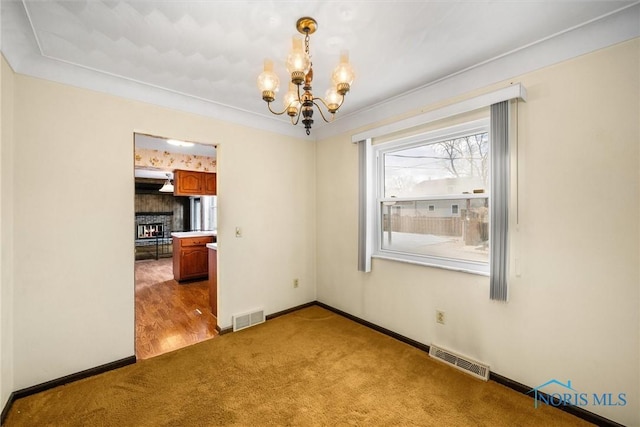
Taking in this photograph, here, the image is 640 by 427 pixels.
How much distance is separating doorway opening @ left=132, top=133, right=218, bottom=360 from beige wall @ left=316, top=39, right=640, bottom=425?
9.34ft

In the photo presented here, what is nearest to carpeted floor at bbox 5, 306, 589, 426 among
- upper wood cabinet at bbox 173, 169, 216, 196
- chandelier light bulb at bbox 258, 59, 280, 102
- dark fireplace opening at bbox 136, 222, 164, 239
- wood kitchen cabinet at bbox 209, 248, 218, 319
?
wood kitchen cabinet at bbox 209, 248, 218, 319

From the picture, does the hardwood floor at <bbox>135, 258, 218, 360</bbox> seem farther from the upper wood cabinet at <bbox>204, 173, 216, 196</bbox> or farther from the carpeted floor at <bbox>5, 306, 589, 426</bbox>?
the upper wood cabinet at <bbox>204, 173, 216, 196</bbox>

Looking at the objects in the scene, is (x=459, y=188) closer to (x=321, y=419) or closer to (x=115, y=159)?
(x=321, y=419)

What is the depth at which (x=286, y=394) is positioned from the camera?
6.53 ft

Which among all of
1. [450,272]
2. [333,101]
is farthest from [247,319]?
[333,101]

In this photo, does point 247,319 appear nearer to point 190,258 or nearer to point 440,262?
point 440,262

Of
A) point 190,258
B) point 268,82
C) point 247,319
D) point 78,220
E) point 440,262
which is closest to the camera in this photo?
point 268,82

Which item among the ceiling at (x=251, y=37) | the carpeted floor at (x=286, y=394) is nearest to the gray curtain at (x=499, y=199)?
the ceiling at (x=251, y=37)

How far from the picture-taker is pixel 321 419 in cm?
175

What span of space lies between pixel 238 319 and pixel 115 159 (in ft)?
6.69

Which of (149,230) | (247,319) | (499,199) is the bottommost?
(247,319)

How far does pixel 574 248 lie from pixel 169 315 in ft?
14.0

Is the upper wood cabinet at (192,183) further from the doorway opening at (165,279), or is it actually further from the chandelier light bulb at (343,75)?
the chandelier light bulb at (343,75)

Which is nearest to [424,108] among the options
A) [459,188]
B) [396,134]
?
[396,134]
